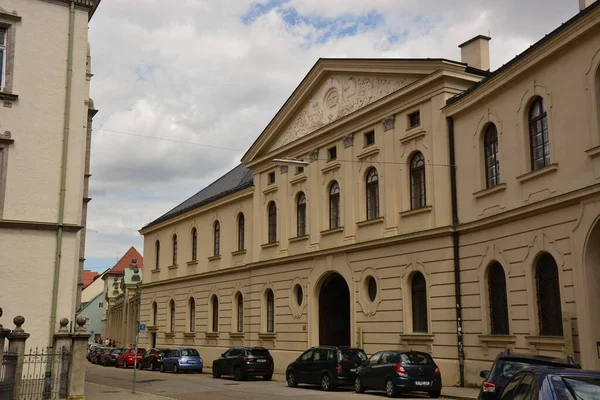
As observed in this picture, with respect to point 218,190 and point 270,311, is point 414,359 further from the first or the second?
point 218,190

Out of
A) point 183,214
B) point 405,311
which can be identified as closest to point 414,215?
point 405,311

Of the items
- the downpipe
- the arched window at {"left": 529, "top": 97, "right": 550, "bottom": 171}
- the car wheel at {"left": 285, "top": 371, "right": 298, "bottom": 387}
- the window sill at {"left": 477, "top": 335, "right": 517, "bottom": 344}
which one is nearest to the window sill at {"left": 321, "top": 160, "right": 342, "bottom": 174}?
the downpipe

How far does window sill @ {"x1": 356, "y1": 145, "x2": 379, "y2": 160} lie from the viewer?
28.2 meters

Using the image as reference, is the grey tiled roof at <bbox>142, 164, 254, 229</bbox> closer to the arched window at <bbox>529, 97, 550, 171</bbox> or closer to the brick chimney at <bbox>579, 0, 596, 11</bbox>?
the arched window at <bbox>529, 97, 550, 171</bbox>

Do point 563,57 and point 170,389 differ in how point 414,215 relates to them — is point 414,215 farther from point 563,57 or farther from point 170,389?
point 170,389

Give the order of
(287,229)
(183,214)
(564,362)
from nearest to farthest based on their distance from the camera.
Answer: (564,362), (287,229), (183,214)

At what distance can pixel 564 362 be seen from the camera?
12.6 meters

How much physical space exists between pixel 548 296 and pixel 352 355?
748 centimetres

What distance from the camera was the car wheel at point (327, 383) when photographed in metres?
24.2

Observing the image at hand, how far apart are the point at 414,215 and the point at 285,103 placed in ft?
35.9

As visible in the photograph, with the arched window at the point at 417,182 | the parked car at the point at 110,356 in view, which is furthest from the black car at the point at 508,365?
the parked car at the point at 110,356

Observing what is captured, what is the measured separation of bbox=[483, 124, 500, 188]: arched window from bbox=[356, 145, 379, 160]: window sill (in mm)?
5668

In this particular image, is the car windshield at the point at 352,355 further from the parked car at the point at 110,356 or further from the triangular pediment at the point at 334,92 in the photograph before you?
the parked car at the point at 110,356

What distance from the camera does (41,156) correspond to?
2023 centimetres
